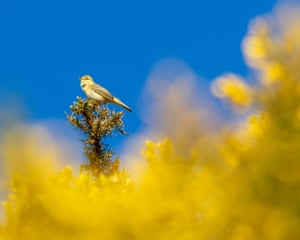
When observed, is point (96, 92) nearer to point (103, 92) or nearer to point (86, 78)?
point (103, 92)

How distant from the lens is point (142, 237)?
2.59 metres

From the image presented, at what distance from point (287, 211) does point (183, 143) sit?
0.52 meters

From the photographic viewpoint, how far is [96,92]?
8602mm

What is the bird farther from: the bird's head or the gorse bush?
the gorse bush

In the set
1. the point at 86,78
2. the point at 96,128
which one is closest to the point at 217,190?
the point at 96,128

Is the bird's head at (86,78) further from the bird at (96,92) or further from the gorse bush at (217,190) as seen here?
the gorse bush at (217,190)

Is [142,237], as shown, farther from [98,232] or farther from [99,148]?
[99,148]

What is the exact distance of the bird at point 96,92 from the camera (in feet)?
27.3

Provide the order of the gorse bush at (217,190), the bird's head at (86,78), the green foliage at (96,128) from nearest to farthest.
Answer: the gorse bush at (217,190) < the green foliage at (96,128) < the bird's head at (86,78)

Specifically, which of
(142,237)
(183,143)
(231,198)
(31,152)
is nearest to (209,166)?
(231,198)

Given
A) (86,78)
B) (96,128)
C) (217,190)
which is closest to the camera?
(217,190)

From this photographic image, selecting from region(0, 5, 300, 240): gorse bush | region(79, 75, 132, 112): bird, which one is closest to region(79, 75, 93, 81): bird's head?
region(79, 75, 132, 112): bird

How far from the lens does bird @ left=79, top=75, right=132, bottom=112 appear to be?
832 centimetres

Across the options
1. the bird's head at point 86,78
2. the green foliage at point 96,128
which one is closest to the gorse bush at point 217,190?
the green foliage at point 96,128
